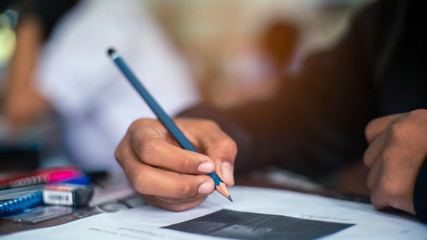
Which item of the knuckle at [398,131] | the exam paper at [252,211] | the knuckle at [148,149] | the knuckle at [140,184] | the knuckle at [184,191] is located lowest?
the exam paper at [252,211]

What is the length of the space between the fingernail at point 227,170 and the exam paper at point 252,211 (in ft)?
0.09

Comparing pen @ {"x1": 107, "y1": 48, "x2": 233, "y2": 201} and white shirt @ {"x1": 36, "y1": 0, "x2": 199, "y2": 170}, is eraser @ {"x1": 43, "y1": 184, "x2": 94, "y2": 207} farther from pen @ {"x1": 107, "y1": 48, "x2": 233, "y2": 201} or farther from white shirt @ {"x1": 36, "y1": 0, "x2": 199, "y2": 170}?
white shirt @ {"x1": 36, "y1": 0, "x2": 199, "y2": 170}

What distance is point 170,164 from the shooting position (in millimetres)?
302

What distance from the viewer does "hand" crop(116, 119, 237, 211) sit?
0.29 metres

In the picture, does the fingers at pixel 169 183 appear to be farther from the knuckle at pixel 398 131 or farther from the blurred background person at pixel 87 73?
the blurred background person at pixel 87 73

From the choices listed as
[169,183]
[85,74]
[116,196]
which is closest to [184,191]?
[169,183]

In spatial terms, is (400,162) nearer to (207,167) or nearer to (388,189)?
(388,189)

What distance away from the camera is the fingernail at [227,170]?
0.31 m

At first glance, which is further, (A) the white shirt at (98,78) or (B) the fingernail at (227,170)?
(A) the white shirt at (98,78)

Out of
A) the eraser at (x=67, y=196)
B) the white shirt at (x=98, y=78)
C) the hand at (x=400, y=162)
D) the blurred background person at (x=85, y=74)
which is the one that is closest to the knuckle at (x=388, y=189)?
the hand at (x=400, y=162)

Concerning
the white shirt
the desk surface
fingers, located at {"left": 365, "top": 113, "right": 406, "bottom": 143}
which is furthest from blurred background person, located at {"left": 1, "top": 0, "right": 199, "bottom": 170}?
fingers, located at {"left": 365, "top": 113, "right": 406, "bottom": 143}

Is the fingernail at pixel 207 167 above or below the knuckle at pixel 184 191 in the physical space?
above

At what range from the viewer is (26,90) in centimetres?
133

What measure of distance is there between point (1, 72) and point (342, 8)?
2.00m
